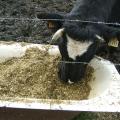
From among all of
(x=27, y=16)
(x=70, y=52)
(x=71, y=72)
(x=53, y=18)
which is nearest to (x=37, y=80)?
(x=71, y=72)

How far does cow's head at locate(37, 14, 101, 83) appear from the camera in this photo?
160 inches

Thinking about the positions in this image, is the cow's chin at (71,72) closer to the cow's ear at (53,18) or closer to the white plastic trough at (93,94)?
the white plastic trough at (93,94)

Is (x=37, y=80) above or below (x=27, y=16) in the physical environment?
above

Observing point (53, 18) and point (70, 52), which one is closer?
point (70, 52)

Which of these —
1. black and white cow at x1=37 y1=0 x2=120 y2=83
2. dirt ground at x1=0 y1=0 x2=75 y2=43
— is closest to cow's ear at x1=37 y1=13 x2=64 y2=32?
black and white cow at x1=37 y1=0 x2=120 y2=83

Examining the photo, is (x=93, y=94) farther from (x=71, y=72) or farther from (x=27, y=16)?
(x=27, y=16)

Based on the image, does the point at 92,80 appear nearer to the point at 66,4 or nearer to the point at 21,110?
the point at 21,110

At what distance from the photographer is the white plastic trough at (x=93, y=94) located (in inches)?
144

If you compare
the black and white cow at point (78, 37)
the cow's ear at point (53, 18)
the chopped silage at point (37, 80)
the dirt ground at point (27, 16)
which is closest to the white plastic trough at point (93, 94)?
the chopped silage at point (37, 80)

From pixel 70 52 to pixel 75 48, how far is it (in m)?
0.07

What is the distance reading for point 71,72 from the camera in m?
4.20

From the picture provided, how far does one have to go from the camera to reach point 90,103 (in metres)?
3.73

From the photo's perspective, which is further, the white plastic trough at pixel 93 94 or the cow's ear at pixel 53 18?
the cow's ear at pixel 53 18

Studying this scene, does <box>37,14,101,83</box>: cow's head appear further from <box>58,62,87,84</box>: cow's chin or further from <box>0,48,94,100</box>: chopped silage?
<box>0,48,94,100</box>: chopped silage
